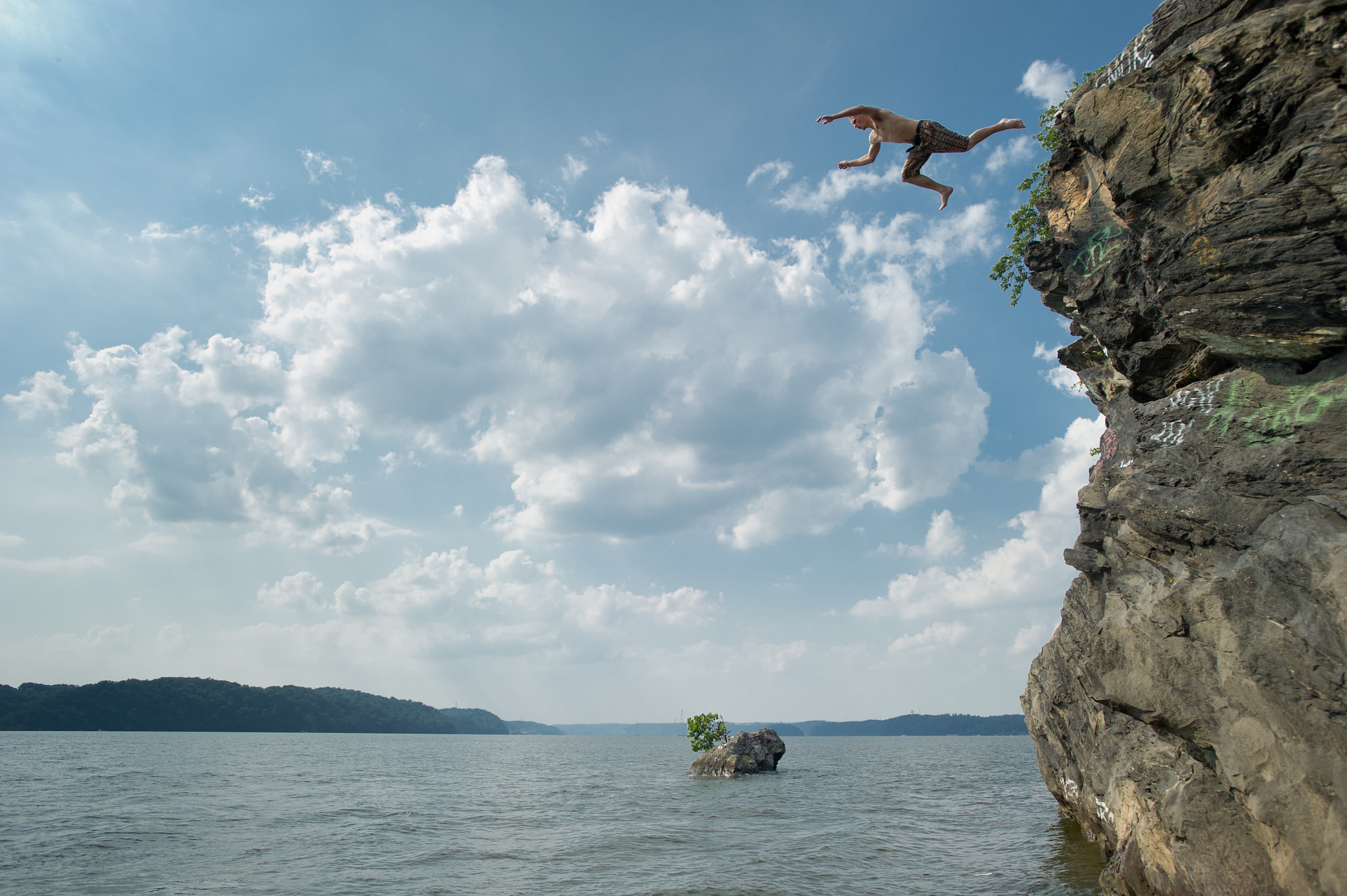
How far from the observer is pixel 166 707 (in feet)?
517

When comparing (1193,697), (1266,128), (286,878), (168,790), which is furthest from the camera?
(168,790)

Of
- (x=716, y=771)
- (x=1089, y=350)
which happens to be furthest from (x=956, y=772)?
(x=1089, y=350)

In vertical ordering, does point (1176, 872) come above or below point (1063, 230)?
below

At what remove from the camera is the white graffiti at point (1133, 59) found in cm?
1241

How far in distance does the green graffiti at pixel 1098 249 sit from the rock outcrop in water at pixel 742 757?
1904 inches

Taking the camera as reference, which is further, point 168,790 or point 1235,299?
point 168,790

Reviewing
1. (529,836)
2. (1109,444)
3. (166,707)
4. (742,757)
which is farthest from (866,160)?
(166,707)

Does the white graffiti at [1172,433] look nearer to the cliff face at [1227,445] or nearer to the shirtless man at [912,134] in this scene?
the cliff face at [1227,445]

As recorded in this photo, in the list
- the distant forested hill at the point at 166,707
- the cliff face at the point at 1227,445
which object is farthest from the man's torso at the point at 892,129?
the distant forested hill at the point at 166,707

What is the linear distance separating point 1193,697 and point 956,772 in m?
65.8

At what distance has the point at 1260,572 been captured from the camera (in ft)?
31.5

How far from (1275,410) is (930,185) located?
274 inches

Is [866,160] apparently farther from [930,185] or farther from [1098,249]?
[1098,249]

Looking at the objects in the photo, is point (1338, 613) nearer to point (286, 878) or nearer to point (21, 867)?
point (286, 878)
